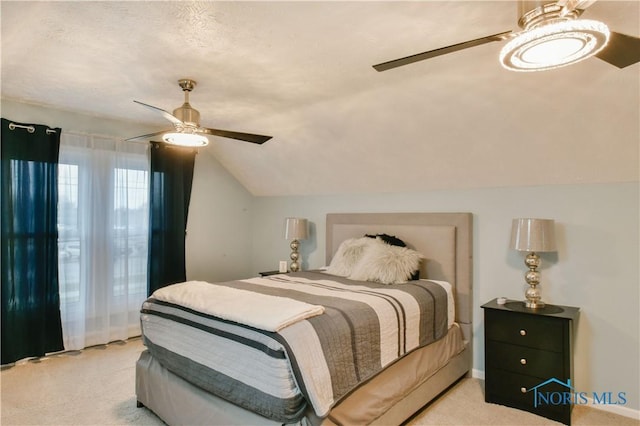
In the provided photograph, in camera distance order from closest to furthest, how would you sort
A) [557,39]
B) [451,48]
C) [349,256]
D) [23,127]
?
[557,39] → [451,48] → [23,127] → [349,256]

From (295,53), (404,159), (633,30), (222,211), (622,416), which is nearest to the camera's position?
(633,30)

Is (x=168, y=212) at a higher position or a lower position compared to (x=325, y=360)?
higher

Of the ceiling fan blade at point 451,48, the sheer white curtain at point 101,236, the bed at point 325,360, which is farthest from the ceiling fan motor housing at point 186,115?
the sheer white curtain at point 101,236

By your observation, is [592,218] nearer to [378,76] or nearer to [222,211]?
[378,76]

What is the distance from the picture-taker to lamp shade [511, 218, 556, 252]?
9.00 feet

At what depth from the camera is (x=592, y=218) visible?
2816mm

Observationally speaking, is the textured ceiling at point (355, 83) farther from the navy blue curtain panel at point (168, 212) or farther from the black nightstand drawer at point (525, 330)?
the black nightstand drawer at point (525, 330)

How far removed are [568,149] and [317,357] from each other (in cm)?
229

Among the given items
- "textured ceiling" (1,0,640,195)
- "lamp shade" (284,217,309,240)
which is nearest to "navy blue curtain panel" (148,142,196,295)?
"textured ceiling" (1,0,640,195)

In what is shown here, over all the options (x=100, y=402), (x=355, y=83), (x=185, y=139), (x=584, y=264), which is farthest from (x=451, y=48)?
(x=100, y=402)

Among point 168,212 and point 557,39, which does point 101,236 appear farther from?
point 557,39

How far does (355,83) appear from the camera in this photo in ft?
9.20

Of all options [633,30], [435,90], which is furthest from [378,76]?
[633,30]

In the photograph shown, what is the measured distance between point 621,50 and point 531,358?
6.85ft
